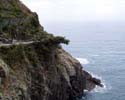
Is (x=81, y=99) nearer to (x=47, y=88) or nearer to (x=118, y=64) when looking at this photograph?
(x=47, y=88)

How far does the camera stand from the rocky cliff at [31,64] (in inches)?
2795

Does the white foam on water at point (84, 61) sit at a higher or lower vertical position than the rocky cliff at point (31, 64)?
lower

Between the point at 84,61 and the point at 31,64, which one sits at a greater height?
the point at 31,64

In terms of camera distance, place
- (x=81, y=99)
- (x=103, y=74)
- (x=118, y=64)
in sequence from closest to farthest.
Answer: (x=81, y=99), (x=103, y=74), (x=118, y=64)

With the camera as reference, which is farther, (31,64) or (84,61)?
(84,61)

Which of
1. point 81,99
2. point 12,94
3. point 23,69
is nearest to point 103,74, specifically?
point 81,99

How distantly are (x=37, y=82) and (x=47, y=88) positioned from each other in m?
3.32

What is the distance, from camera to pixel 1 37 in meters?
83.6

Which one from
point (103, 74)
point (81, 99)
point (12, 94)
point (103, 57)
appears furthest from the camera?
point (103, 57)

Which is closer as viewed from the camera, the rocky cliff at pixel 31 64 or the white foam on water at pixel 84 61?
the rocky cliff at pixel 31 64

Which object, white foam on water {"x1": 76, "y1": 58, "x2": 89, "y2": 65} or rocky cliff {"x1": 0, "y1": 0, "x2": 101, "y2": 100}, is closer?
rocky cliff {"x1": 0, "y1": 0, "x2": 101, "y2": 100}

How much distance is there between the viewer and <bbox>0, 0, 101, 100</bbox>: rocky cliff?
71000 millimetres

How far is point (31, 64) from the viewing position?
264ft

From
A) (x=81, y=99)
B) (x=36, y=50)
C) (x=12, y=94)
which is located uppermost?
(x=36, y=50)
